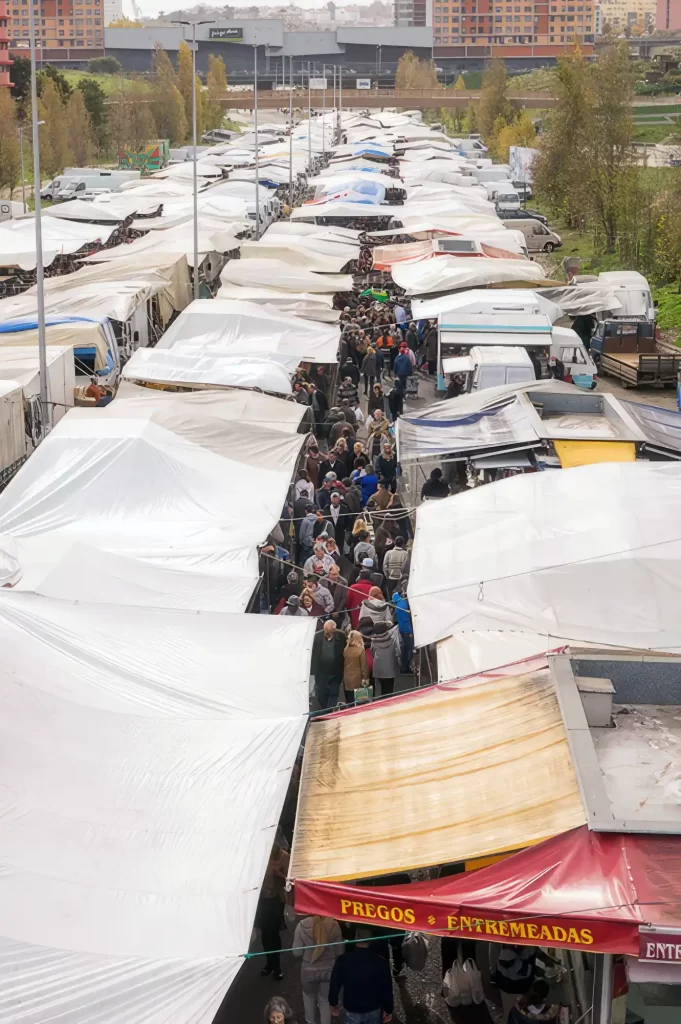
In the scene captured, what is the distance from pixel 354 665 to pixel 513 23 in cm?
16381

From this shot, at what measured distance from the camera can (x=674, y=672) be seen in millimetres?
7555

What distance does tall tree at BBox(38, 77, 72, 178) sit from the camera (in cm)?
6475

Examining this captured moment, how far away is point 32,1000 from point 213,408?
9935 mm

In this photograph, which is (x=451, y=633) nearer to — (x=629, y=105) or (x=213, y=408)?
(x=213, y=408)

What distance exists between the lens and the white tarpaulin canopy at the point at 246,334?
1908cm

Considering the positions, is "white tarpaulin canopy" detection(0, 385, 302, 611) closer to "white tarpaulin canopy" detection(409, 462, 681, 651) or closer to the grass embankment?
"white tarpaulin canopy" detection(409, 462, 681, 651)

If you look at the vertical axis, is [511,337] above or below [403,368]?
above

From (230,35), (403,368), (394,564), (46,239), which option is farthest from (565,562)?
(230,35)

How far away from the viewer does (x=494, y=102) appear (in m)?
82.8

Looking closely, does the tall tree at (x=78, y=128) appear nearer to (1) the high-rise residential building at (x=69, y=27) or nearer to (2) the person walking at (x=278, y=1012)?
(2) the person walking at (x=278, y=1012)

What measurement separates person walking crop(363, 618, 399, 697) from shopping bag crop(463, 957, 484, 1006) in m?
3.74

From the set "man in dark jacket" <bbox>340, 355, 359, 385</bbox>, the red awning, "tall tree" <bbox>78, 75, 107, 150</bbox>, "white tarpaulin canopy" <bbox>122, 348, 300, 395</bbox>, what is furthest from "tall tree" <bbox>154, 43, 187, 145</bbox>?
the red awning

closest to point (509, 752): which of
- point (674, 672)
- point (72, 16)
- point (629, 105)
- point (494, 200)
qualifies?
point (674, 672)

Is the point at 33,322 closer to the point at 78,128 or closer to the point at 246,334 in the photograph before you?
the point at 246,334
